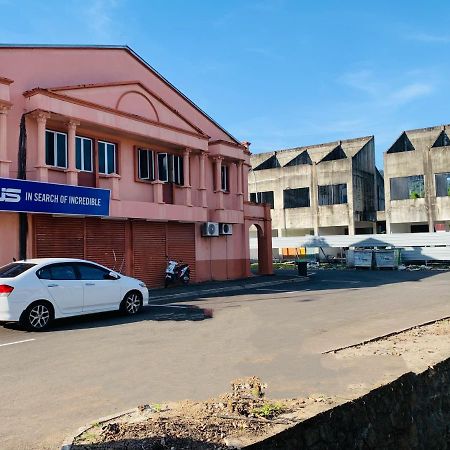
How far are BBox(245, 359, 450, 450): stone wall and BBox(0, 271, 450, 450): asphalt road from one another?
31 cm

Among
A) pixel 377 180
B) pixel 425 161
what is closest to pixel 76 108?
pixel 425 161

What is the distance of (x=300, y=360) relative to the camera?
737 centimetres

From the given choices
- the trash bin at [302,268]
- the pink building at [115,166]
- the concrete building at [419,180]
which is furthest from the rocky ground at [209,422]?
the concrete building at [419,180]

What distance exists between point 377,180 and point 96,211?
142 feet

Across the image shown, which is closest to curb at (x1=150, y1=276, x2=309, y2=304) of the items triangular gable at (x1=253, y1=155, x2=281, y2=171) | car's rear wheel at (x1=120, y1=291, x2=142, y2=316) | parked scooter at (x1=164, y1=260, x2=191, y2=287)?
parked scooter at (x1=164, y1=260, x2=191, y2=287)

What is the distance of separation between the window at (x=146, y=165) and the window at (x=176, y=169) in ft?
4.20

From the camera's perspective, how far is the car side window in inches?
450

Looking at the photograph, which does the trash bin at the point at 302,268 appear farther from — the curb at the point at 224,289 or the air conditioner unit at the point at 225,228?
the air conditioner unit at the point at 225,228

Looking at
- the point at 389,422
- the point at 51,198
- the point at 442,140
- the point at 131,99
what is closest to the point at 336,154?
the point at 442,140

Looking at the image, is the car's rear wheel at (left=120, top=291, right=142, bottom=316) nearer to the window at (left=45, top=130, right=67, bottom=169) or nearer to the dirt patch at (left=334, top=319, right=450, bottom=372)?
the dirt patch at (left=334, top=319, right=450, bottom=372)

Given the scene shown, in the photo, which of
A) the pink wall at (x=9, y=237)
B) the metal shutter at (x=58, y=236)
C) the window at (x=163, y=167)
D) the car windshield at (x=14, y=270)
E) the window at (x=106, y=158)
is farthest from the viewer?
the window at (x=163, y=167)

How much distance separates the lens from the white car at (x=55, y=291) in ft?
33.0

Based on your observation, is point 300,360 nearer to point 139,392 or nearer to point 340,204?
point 139,392

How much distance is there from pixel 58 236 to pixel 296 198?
3881 centimetres
